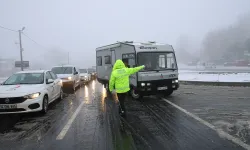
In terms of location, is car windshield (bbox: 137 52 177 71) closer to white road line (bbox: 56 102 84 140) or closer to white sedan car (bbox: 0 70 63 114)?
white road line (bbox: 56 102 84 140)

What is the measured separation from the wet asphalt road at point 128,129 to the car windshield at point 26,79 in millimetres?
1440

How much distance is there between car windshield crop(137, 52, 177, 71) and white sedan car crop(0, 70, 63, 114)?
164 inches

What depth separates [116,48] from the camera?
1145 centimetres

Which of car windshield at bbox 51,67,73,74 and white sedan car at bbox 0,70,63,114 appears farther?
car windshield at bbox 51,67,73,74

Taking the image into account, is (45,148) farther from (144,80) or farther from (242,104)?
(242,104)

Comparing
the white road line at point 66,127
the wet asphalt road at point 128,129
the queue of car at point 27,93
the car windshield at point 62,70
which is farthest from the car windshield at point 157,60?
the car windshield at point 62,70

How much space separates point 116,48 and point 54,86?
13.0 ft

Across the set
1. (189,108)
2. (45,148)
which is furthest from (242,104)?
(45,148)

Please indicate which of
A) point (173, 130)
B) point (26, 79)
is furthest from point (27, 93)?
point (173, 130)

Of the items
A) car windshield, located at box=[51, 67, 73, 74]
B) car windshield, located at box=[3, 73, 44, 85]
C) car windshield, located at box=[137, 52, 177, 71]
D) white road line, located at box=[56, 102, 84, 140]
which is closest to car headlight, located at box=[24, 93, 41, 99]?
car windshield, located at box=[3, 73, 44, 85]

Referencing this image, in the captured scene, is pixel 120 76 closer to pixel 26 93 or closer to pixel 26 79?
pixel 26 93

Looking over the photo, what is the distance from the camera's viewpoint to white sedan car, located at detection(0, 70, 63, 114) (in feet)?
21.8

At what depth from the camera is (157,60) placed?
9.98 meters

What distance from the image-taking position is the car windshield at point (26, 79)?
Answer: 830 centimetres
